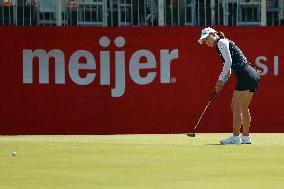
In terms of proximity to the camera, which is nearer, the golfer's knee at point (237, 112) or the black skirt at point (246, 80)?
the golfer's knee at point (237, 112)

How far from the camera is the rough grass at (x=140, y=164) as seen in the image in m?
Result: 10.7

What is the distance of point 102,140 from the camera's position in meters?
17.8

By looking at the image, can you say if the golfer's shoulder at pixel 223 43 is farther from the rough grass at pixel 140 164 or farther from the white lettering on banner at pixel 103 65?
the white lettering on banner at pixel 103 65

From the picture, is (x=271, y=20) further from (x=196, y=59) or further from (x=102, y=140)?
(x=102, y=140)

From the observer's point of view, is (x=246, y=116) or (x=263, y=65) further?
(x=263, y=65)

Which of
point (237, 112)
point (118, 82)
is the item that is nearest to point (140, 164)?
point (237, 112)

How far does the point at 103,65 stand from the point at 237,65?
410cm

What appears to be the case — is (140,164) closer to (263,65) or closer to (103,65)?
(103,65)

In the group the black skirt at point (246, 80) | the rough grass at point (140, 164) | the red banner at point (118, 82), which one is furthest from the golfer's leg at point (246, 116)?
the red banner at point (118, 82)

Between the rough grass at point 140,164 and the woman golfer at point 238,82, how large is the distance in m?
0.33

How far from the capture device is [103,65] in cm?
2017

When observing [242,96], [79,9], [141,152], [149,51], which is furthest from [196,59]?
[141,152]

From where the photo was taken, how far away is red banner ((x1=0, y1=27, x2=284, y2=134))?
20.1 metres

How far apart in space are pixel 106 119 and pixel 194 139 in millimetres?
2597
